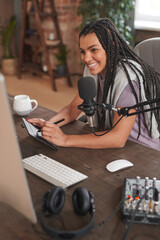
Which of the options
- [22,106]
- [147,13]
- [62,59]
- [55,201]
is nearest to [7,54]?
[62,59]

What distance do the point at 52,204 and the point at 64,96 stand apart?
3.27 metres

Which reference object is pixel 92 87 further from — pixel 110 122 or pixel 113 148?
pixel 110 122

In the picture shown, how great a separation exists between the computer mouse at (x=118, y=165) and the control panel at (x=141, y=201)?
0.40 ft

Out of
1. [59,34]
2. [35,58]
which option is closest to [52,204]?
[59,34]

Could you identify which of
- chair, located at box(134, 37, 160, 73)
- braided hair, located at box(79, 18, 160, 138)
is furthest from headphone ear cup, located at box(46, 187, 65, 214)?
chair, located at box(134, 37, 160, 73)

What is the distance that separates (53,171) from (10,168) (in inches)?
16.0

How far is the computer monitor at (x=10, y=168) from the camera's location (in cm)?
68

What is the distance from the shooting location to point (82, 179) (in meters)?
1.12

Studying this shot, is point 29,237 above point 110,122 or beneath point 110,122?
above

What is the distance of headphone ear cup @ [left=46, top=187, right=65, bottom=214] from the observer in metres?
0.92

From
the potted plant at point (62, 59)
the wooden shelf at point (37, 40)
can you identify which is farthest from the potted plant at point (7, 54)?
the potted plant at point (62, 59)

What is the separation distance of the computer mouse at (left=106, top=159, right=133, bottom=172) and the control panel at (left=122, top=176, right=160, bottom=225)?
0.40 ft

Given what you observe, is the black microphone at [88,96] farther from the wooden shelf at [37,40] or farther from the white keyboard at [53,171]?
the wooden shelf at [37,40]

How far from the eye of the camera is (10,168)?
0.77m
